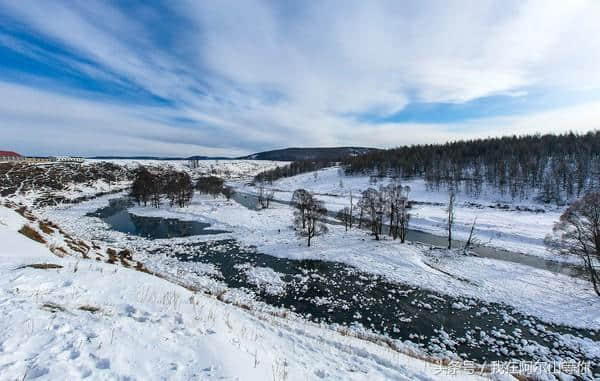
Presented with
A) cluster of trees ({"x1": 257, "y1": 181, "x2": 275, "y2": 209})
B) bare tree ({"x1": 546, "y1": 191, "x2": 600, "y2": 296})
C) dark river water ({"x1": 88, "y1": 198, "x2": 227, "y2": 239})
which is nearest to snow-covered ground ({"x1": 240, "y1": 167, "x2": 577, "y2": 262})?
bare tree ({"x1": 546, "y1": 191, "x2": 600, "y2": 296})

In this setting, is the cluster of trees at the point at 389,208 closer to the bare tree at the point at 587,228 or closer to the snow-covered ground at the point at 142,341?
the bare tree at the point at 587,228

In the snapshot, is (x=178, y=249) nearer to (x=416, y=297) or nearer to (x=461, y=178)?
(x=416, y=297)

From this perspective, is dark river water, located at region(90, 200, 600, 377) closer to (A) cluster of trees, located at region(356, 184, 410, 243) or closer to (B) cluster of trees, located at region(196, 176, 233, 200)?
(A) cluster of trees, located at region(356, 184, 410, 243)

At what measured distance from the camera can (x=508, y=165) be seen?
101 m

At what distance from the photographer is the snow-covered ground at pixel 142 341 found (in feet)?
19.6

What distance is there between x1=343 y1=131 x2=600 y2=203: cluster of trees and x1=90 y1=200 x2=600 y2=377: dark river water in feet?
261

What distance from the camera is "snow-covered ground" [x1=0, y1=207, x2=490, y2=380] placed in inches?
235

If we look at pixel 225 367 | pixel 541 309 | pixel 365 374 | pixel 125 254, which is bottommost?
pixel 541 309

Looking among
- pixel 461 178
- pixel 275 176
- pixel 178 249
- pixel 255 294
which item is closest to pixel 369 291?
pixel 255 294

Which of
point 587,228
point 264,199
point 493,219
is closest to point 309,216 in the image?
point 587,228

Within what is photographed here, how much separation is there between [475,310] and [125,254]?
3225 cm

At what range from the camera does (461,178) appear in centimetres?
10781

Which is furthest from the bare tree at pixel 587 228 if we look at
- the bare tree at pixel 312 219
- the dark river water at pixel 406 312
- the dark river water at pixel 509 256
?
the bare tree at pixel 312 219

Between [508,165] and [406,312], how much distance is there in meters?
106
